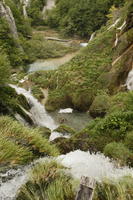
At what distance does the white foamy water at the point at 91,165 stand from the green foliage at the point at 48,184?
2.38 ft

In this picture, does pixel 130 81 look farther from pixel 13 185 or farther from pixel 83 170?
pixel 13 185

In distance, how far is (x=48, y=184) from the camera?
458 cm

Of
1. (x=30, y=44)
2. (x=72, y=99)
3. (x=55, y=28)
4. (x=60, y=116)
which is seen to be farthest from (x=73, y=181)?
(x=55, y=28)

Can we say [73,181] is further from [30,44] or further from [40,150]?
[30,44]

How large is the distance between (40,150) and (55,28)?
154ft

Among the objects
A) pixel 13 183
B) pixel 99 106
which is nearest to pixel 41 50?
pixel 99 106

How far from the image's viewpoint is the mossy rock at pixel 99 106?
567 inches

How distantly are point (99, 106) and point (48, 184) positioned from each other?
10.5 metres

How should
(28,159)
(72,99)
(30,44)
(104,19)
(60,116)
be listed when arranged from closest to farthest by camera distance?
1. (28,159)
2. (60,116)
3. (72,99)
4. (30,44)
5. (104,19)

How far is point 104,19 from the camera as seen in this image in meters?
41.8

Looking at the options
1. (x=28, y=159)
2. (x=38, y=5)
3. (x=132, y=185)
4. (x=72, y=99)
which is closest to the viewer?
(x=132, y=185)

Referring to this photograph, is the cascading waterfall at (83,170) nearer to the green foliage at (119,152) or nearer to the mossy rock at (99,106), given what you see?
the green foliage at (119,152)

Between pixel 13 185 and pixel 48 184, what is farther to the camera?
pixel 13 185

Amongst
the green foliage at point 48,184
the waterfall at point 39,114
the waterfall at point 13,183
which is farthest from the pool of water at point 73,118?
the green foliage at point 48,184
